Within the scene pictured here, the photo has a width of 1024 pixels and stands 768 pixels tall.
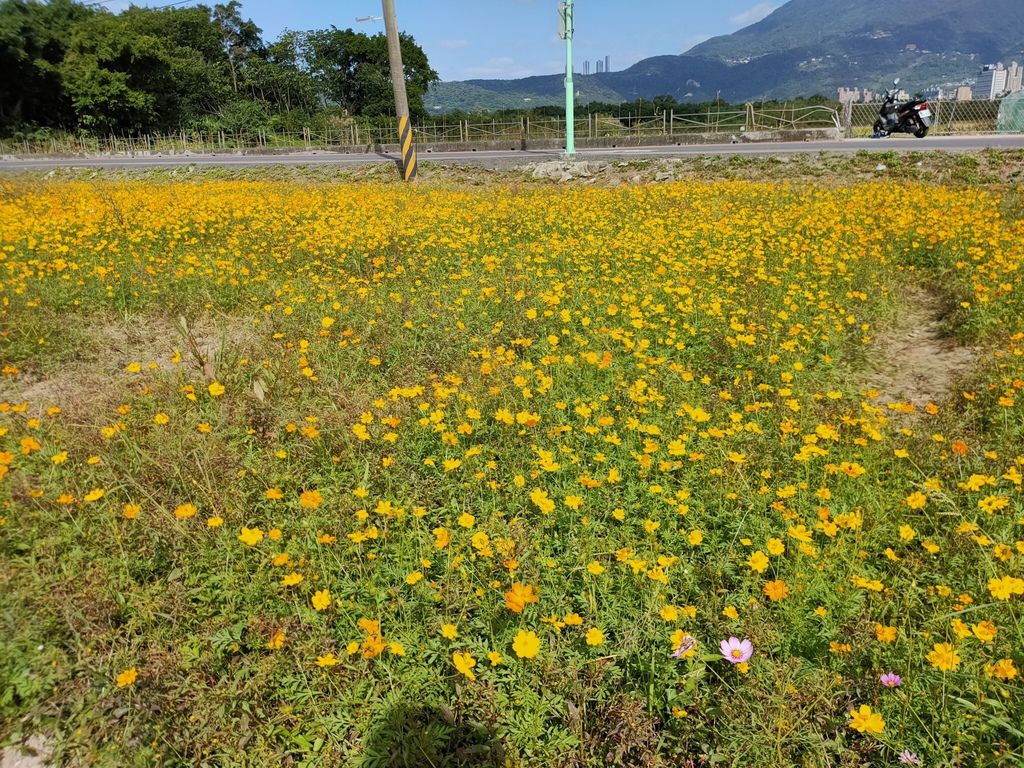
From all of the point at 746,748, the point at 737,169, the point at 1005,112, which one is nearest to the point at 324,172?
the point at 737,169

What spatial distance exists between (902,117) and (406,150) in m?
15.8

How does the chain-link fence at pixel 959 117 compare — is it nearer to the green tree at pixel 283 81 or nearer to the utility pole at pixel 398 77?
Answer: the utility pole at pixel 398 77

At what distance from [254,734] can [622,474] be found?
1.85m

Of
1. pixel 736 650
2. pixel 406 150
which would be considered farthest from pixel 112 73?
pixel 736 650

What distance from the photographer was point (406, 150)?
14.1m

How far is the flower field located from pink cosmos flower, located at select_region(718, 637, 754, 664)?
0.01 meters

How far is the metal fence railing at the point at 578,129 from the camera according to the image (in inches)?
909

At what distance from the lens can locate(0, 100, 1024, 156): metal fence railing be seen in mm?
23094

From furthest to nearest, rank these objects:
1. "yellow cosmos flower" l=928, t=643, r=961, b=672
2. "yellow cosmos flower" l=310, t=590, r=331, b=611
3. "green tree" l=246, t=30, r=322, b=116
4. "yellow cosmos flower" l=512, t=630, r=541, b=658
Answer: "green tree" l=246, t=30, r=322, b=116 < "yellow cosmos flower" l=310, t=590, r=331, b=611 < "yellow cosmos flower" l=512, t=630, r=541, b=658 < "yellow cosmos flower" l=928, t=643, r=961, b=672

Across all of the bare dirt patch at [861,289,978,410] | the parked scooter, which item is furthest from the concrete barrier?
the bare dirt patch at [861,289,978,410]

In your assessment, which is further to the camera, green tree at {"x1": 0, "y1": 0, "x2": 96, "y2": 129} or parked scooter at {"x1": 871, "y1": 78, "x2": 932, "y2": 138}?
green tree at {"x1": 0, "y1": 0, "x2": 96, "y2": 129}

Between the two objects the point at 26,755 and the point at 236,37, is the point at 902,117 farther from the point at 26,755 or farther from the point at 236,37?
the point at 236,37

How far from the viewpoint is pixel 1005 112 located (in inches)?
827

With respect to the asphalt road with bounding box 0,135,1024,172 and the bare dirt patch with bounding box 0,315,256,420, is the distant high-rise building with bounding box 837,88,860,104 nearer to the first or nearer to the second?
the asphalt road with bounding box 0,135,1024,172
